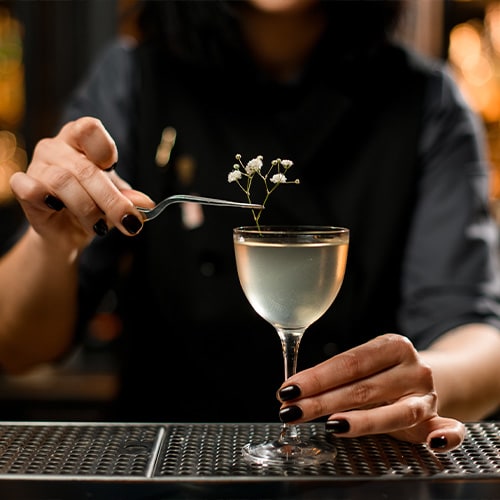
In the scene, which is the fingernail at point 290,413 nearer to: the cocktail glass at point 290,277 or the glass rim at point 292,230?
the cocktail glass at point 290,277

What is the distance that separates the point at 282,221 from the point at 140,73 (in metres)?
0.51

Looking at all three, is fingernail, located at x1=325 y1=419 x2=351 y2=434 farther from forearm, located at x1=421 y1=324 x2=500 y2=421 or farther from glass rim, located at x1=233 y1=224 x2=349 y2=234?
forearm, located at x1=421 y1=324 x2=500 y2=421

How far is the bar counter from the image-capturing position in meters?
0.80

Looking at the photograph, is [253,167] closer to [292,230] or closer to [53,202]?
[292,230]

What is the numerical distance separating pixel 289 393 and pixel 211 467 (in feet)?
0.39

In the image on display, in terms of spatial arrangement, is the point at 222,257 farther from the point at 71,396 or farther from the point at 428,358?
the point at 71,396

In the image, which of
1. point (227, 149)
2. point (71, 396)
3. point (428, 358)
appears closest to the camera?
point (428, 358)

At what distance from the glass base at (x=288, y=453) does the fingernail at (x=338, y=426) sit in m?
0.05

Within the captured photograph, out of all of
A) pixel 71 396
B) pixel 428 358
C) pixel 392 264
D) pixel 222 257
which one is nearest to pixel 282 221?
pixel 222 257

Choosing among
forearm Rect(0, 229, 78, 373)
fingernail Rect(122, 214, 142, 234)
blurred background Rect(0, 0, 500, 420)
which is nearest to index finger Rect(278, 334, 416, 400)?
fingernail Rect(122, 214, 142, 234)

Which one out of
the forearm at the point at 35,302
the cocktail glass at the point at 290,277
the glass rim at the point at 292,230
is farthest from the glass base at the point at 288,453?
the forearm at the point at 35,302

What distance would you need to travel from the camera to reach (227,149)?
1708mm

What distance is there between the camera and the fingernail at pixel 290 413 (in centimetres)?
87

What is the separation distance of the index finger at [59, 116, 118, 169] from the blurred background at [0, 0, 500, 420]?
7.05 feet
